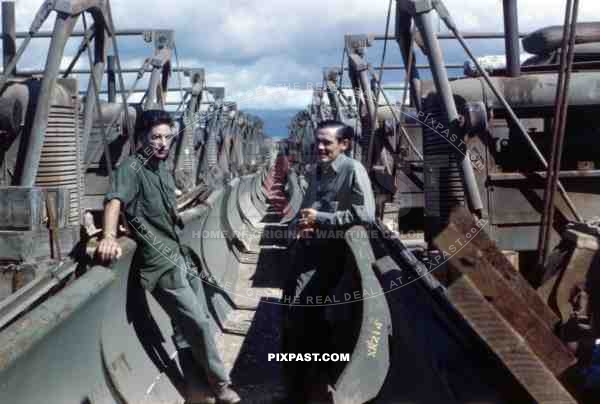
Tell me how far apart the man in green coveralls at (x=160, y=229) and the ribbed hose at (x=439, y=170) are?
10.3 feet

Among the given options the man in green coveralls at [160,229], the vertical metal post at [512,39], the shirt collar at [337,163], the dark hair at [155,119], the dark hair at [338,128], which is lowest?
the man in green coveralls at [160,229]

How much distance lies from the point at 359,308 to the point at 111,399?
1.83m

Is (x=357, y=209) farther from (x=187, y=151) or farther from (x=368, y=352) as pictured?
(x=187, y=151)

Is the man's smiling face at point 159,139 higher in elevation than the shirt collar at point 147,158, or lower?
higher

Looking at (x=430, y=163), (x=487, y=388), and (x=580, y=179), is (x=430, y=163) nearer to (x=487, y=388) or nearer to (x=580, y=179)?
(x=580, y=179)

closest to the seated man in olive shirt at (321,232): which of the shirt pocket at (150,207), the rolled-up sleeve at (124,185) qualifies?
the shirt pocket at (150,207)

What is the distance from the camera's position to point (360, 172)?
491 centimetres

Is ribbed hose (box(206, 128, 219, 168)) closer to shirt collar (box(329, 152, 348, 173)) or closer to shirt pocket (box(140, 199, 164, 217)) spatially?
shirt collar (box(329, 152, 348, 173))

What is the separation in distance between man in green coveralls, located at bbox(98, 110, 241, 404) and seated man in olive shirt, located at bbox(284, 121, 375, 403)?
0.64 meters

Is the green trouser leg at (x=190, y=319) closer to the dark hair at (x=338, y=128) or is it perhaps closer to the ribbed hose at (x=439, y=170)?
the dark hair at (x=338, y=128)

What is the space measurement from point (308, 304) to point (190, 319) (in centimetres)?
86

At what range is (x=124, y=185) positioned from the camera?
4.50 m

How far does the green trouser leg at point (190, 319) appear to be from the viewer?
479cm

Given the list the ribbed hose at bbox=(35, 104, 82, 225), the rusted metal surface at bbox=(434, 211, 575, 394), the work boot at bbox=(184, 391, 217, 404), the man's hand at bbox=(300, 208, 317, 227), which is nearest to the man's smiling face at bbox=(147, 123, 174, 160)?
the man's hand at bbox=(300, 208, 317, 227)
